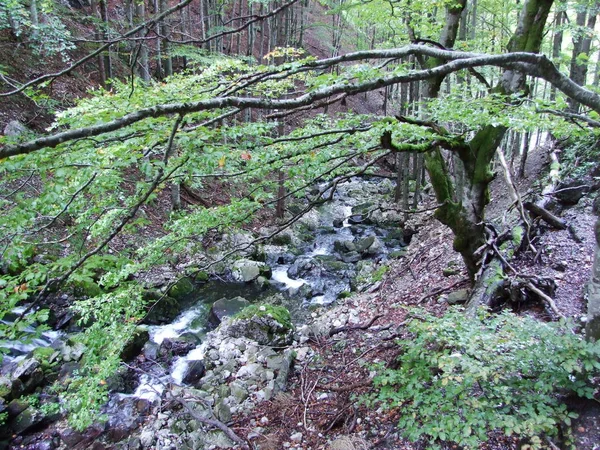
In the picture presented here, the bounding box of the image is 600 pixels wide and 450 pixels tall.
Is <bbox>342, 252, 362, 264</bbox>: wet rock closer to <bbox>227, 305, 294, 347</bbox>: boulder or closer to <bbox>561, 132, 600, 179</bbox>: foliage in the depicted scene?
<bbox>227, 305, 294, 347</bbox>: boulder

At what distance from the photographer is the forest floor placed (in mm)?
4133

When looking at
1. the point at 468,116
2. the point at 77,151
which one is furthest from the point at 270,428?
the point at 468,116

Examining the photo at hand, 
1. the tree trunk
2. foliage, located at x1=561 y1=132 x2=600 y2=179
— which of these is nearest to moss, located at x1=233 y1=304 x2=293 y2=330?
foliage, located at x1=561 y1=132 x2=600 y2=179

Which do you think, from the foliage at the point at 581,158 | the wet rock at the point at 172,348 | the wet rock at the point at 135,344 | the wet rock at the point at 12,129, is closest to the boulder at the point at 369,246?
the foliage at the point at 581,158

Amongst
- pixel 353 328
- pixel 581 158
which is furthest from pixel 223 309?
pixel 581 158

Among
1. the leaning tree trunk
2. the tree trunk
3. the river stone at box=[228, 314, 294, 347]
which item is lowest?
the river stone at box=[228, 314, 294, 347]

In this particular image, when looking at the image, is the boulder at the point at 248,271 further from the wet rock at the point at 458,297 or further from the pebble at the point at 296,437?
the pebble at the point at 296,437

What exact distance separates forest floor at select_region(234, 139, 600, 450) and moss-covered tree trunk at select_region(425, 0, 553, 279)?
3.41 ft

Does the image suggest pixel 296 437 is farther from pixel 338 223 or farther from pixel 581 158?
pixel 338 223

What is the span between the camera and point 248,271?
37.6 ft

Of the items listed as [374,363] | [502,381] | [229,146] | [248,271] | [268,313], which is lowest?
[248,271]

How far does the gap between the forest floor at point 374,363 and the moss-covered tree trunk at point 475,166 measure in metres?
1.04

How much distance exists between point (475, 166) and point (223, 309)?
659 centimetres

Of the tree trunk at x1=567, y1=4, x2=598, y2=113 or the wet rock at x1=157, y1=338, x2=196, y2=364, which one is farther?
the tree trunk at x1=567, y1=4, x2=598, y2=113
